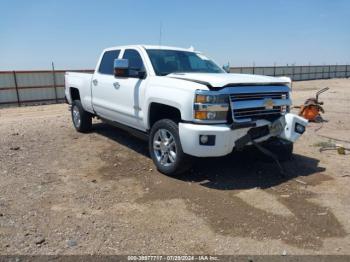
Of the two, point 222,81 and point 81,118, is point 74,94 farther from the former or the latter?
point 222,81

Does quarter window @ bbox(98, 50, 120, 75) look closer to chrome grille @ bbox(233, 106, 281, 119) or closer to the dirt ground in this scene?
the dirt ground

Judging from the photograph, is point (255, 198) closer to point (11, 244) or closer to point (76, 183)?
point (76, 183)

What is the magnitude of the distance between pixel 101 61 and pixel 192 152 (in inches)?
139

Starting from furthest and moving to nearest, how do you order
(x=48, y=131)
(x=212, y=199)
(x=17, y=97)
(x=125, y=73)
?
(x=17, y=97)
(x=48, y=131)
(x=125, y=73)
(x=212, y=199)

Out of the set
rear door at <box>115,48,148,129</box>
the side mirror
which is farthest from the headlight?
the side mirror

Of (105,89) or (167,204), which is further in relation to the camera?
(105,89)

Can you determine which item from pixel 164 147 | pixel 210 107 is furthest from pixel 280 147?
pixel 164 147

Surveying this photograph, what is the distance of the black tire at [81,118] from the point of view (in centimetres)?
813

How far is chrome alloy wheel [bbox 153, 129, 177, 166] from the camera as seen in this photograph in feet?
16.7

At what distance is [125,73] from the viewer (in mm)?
5562

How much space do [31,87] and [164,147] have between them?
15.5m

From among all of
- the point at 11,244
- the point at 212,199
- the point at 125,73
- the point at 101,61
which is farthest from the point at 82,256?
the point at 101,61

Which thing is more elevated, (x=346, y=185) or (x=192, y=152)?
(x=192, y=152)

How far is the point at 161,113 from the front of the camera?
18.0ft
